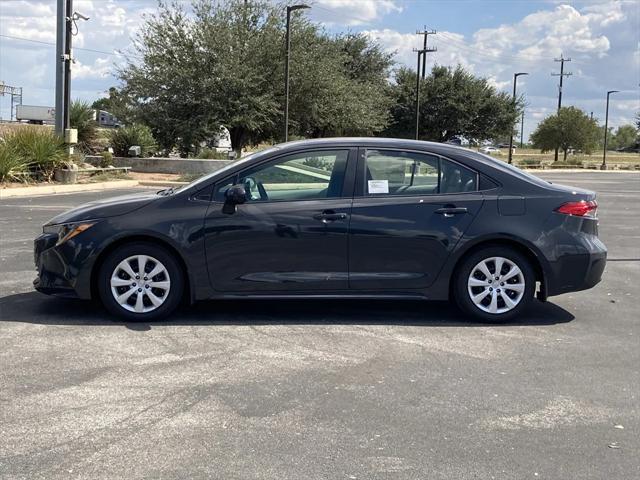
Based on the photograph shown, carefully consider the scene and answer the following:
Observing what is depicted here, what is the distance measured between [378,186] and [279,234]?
3.18 feet

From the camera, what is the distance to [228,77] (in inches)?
1169

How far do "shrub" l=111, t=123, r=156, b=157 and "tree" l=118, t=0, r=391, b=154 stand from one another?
6.82 feet

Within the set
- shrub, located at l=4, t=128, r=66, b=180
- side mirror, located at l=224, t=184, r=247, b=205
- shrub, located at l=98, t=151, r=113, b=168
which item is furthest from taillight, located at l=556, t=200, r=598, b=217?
shrub, located at l=98, t=151, r=113, b=168

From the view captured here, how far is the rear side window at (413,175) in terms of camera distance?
20.9ft

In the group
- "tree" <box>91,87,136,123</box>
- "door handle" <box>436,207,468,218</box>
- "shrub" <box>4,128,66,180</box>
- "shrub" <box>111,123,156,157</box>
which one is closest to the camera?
"door handle" <box>436,207,468,218</box>

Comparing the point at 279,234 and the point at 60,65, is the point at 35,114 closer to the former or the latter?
the point at 60,65

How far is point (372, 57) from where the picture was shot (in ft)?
173

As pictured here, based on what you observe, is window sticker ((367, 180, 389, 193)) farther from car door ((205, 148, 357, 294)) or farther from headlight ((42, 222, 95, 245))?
headlight ((42, 222, 95, 245))

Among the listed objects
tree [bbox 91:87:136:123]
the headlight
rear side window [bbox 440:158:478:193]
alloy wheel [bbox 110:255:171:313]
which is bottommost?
alloy wheel [bbox 110:255:171:313]

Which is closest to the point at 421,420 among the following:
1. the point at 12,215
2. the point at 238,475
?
the point at 238,475

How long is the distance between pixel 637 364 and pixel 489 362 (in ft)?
3.71

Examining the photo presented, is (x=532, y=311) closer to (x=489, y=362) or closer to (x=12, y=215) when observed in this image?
(x=489, y=362)

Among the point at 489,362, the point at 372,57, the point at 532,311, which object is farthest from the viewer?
the point at 372,57

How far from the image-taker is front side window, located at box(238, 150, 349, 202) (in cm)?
630
